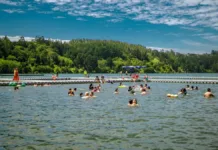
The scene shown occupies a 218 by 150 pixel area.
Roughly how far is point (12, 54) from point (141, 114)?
180659 millimetres

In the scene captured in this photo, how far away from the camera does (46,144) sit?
54.0 feet

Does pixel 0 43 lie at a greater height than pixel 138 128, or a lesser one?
greater

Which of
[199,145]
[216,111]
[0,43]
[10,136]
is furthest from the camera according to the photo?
[0,43]

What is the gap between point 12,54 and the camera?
193500 millimetres

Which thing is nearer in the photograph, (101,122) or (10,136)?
(10,136)

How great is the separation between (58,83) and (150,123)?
54.8 meters

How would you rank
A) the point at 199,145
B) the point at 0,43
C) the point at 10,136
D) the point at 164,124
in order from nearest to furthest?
the point at 199,145, the point at 10,136, the point at 164,124, the point at 0,43

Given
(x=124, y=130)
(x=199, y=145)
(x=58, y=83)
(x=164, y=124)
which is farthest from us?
(x=58, y=83)

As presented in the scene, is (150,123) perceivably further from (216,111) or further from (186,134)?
(216,111)

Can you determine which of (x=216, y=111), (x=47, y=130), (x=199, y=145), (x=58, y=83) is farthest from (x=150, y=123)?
(x=58, y=83)

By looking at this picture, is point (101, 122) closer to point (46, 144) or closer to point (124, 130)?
point (124, 130)

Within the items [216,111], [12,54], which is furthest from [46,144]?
[12,54]

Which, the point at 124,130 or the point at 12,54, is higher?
the point at 12,54

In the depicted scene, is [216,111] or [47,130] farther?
[216,111]
